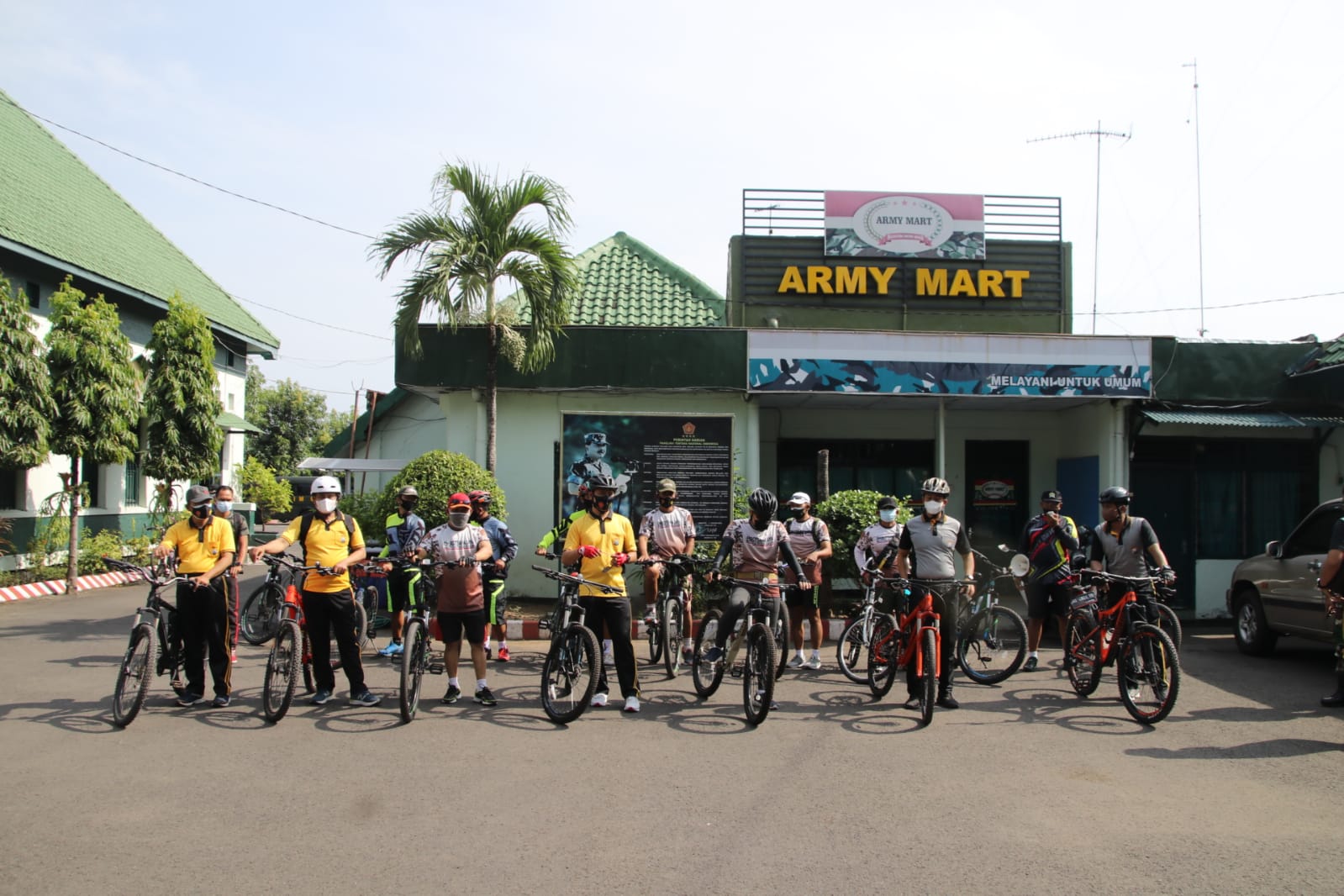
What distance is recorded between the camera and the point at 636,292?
17.2 m

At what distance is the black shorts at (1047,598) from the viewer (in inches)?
382

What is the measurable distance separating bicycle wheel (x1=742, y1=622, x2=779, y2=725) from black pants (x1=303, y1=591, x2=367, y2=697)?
3.12 meters

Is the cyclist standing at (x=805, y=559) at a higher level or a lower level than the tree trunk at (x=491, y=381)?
lower

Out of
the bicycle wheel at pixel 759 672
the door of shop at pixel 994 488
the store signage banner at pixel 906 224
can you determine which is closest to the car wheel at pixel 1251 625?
the door of shop at pixel 994 488

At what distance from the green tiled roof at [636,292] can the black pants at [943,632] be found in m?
8.48

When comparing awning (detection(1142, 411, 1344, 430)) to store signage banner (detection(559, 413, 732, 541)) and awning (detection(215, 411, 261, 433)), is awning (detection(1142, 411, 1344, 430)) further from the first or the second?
awning (detection(215, 411, 261, 433))

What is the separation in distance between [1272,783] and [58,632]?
12.6 meters

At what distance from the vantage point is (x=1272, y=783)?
6117 mm

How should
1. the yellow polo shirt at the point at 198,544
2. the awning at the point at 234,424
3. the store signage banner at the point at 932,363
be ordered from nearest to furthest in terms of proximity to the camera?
the yellow polo shirt at the point at 198,544, the store signage banner at the point at 932,363, the awning at the point at 234,424

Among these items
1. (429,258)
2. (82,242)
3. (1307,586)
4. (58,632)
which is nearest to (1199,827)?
(1307,586)

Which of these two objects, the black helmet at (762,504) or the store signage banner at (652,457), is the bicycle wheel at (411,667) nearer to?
the black helmet at (762,504)

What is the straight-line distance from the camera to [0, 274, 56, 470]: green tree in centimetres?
1514

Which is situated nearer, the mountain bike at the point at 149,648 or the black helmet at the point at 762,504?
the mountain bike at the point at 149,648

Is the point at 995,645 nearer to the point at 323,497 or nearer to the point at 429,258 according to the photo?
the point at 323,497
